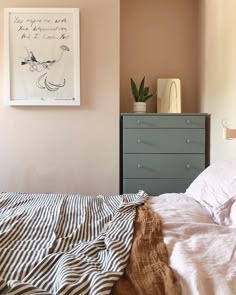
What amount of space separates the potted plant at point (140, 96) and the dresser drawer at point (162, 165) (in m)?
0.49

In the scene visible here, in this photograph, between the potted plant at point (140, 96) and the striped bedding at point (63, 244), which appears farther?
the potted plant at point (140, 96)

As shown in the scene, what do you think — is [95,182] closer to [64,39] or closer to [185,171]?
[185,171]

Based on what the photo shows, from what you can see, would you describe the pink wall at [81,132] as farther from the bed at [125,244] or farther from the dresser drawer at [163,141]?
the bed at [125,244]

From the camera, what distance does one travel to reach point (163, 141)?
3.18 meters

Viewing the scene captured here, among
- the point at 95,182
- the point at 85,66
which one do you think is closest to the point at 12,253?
the point at 95,182

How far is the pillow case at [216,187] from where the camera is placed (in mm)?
1662

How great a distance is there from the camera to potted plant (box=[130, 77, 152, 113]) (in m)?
3.37

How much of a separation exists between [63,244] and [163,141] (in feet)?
6.73

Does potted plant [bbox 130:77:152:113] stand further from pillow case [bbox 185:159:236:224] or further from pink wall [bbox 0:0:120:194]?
pillow case [bbox 185:159:236:224]

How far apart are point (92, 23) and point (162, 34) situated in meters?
0.84

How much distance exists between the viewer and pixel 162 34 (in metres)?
3.63

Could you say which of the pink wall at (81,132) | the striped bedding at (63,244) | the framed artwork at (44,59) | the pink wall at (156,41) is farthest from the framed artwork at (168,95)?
the striped bedding at (63,244)

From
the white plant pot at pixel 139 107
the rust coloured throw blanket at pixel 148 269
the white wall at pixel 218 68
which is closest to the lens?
the rust coloured throw blanket at pixel 148 269

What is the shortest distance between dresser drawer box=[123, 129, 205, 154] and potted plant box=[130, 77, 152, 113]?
31 cm
